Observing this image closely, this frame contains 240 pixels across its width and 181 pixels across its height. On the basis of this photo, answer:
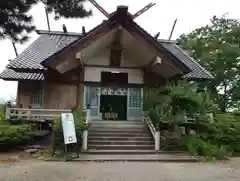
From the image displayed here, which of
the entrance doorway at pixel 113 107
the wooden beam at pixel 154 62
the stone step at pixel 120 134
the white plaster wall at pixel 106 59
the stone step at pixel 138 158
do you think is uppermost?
the white plaster wall at pixel 106 59

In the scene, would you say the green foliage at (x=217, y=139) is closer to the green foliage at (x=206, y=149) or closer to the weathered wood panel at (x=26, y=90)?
the green foliage at (x=206, y=149)

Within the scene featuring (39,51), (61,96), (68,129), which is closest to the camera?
(68,129)

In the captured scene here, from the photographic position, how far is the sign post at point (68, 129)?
1113 centimetres

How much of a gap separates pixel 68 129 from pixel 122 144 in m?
2.91

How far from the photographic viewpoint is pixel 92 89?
16.9 meters

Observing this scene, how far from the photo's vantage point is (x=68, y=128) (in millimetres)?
11336

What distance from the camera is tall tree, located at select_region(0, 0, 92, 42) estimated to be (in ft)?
21.9

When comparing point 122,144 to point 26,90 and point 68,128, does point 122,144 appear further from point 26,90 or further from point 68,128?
point 26,90

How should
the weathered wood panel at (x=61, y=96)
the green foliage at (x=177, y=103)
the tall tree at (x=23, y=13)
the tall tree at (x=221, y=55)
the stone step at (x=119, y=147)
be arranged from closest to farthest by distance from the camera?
1. the tall tree at (x=23, y=13)
2. the stone step at (x=119, y=147)
3. the green foliage at (x=177, y=103)
4. the weathered wood panel at (x=61, y=96)
5. the tall tree at (x=221, y=55)

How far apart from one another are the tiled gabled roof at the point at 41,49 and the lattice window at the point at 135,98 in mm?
4400

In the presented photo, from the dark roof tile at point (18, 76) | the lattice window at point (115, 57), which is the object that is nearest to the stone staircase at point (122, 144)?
the lattice window at point (115, 57)

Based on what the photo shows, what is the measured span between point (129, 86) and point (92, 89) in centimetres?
192

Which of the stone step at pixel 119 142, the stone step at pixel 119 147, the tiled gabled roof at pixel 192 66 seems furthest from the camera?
the tiled gabled roof at pixel 192 66

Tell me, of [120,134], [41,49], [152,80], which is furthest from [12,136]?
[152,80]
